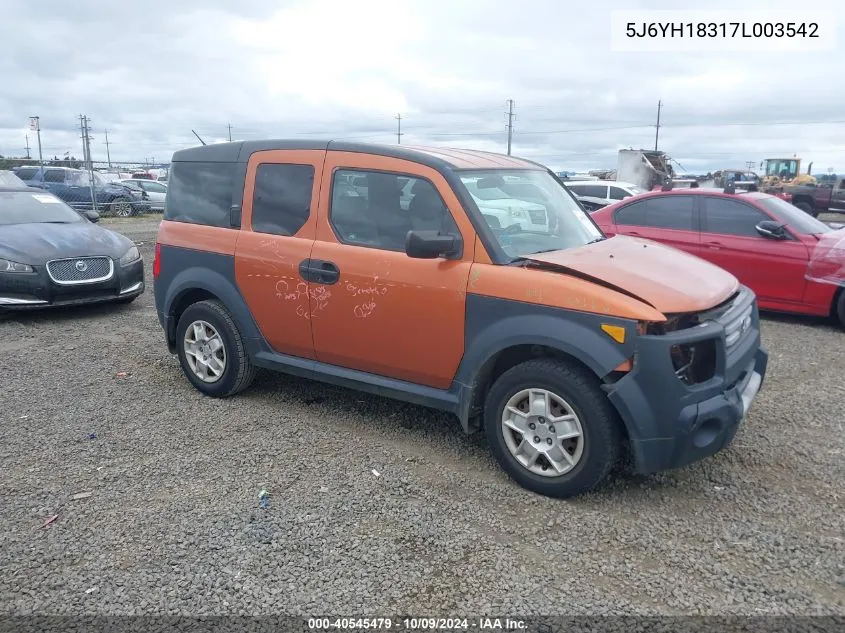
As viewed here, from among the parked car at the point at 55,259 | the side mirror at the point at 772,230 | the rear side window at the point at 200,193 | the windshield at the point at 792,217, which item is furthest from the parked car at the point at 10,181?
the windshield at the point at 792,217

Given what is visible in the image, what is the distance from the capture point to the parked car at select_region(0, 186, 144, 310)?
25.3 feet

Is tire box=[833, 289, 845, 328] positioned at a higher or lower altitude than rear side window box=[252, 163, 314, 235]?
lower

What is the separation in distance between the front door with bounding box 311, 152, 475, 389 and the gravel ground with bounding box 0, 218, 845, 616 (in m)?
0.61

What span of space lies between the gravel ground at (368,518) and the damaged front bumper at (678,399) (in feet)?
1.23

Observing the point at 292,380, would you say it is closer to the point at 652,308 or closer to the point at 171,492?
the point at 171,492

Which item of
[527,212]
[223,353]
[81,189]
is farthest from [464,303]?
[81,189]

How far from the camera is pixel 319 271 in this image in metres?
4.58

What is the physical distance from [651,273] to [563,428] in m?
0.99

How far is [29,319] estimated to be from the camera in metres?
8.11

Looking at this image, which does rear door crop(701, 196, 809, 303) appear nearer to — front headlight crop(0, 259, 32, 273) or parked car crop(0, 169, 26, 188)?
front headlight crop(0, 259, 32, 273)

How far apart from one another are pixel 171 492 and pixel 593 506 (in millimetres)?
2292

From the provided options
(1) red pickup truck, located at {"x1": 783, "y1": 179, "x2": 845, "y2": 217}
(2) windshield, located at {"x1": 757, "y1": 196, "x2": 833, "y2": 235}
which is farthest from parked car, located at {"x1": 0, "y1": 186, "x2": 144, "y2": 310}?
(1) red pickup truck, located at {"x1": 783, "y1": 179, "x2": 845, "y2": 217}

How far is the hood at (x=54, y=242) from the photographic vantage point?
7.80 meters

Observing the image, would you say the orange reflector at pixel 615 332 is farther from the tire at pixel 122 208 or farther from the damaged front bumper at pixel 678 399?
the tire at pixel 122 208
